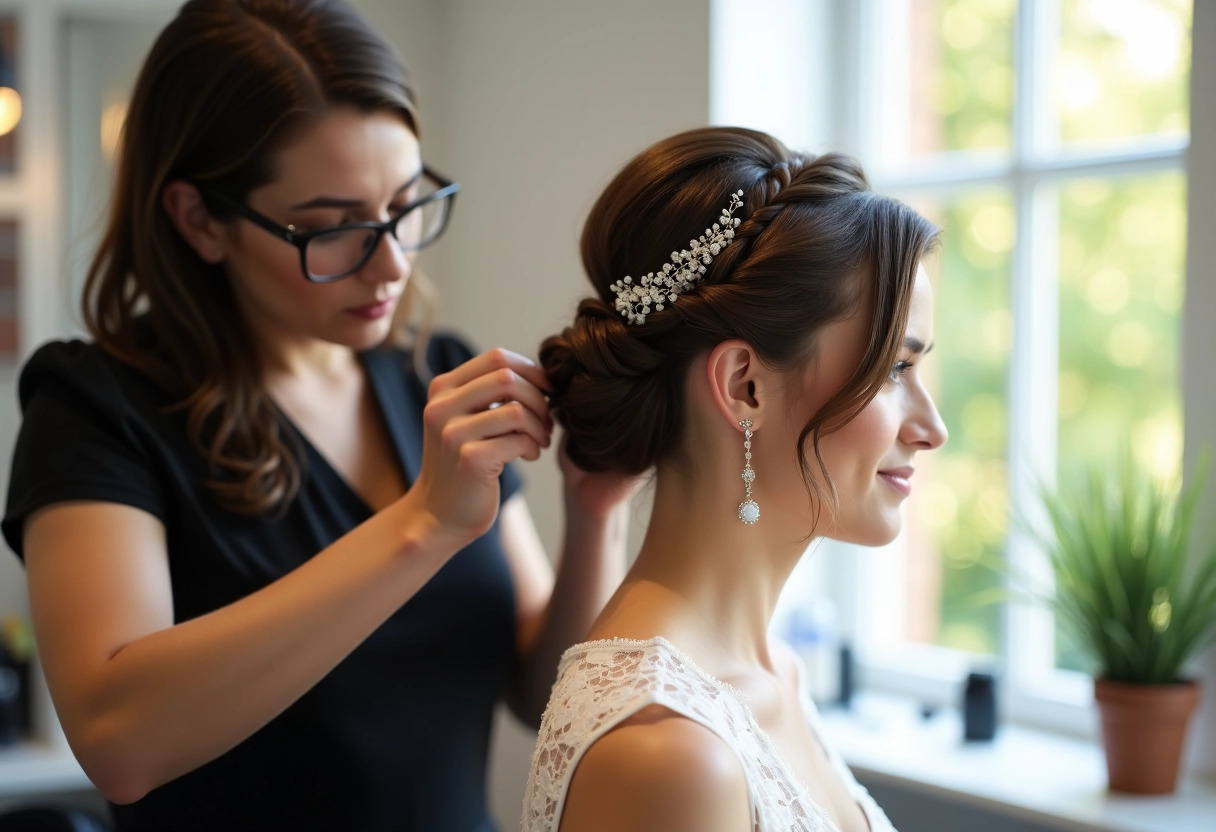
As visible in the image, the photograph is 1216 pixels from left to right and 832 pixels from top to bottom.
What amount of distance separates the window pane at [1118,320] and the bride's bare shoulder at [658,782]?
1.40 meters

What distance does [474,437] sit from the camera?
120 centimetres

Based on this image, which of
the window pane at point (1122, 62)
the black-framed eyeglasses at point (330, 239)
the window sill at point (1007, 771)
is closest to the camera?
the black-framed eyeglasses at point (330, 239)

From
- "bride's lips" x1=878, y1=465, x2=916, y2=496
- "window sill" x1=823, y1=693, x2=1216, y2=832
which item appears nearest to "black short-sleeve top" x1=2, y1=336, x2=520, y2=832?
"bride's lips" x1=878, y1=465, x2=916, y2=496

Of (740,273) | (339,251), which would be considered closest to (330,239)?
(339,251)

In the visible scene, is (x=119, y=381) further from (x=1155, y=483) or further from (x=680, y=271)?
(x=1155, y=483)

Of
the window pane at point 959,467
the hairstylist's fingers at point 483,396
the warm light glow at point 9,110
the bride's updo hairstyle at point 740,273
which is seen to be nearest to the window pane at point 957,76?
the window pane at point 959,467

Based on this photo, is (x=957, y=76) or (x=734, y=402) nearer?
(x=734, y=402)

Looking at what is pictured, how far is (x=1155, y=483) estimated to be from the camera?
1.83 metres

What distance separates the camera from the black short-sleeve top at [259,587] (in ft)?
4.43

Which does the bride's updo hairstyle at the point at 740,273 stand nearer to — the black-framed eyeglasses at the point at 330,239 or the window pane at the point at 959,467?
the black-framed eyeglasses at the point at 330,239

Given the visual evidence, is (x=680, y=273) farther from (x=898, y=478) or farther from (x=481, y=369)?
(x=898, y=478)

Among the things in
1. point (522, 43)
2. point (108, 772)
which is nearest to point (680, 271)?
point (108, 772)

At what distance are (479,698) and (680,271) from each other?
71 cm

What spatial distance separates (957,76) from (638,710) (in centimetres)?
201
